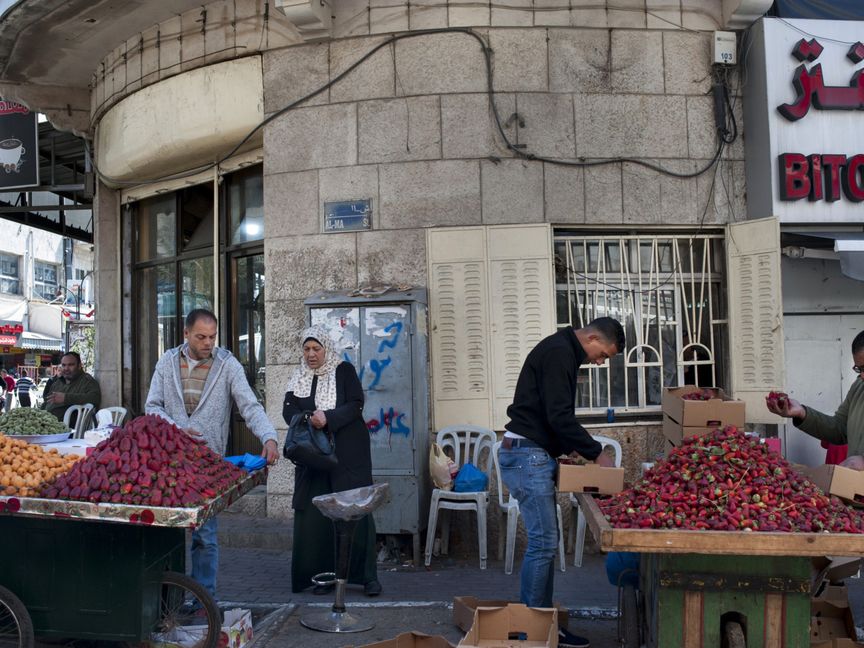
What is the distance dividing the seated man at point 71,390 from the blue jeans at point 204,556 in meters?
5.42

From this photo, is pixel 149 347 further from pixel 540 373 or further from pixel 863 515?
pixel 863 515

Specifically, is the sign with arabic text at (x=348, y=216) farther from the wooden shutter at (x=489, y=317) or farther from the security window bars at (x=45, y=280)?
the security window bars at (x=45, y=280)

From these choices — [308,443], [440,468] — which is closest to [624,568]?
[308,443]

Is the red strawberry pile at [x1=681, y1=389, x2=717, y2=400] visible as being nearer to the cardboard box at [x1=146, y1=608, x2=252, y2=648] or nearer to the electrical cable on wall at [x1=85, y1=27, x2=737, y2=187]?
the electrical cable on wall at [x1=85, y1=27, x2=737, y2=187]

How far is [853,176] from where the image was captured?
7074 mm

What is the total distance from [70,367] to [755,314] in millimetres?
7476

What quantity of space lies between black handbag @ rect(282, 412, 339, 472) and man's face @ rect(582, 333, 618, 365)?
6.04ft

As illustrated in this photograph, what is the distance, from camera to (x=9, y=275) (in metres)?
28.7

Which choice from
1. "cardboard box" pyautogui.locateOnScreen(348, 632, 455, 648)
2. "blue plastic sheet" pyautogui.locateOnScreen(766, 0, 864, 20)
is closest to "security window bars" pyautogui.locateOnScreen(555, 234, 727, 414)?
"blue plastic sheet" pyautogui.locateOnScreen(766, 0, 864, 20)

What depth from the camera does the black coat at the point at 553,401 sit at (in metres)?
4.38

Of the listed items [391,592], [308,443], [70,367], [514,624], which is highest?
[70,367]

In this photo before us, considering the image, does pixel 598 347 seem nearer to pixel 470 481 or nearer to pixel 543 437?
pixel 543 437

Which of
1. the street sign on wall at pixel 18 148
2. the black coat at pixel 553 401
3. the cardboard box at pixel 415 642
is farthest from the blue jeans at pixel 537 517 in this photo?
the street sign on wall at pixel 18 148

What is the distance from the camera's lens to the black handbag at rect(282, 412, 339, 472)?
5324 mm
